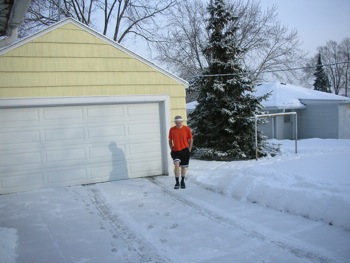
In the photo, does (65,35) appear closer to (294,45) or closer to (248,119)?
(248,119)

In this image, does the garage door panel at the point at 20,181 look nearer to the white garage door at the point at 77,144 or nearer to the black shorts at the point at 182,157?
the white garage door at the point at 77,144

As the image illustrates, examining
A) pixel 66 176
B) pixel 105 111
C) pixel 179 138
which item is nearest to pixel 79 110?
pixel 105 111

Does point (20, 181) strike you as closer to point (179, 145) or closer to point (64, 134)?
point (64, 134)

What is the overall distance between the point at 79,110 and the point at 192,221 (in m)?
4.35

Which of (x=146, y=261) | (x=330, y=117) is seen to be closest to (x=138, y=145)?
(x=146, y=261)

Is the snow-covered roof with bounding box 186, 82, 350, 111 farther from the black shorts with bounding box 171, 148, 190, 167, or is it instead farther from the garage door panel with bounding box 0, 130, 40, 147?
the garage door panel with bounding box 0, 130, 40, 147

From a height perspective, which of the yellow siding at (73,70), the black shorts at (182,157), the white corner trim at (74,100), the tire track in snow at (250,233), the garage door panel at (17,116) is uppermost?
the yellow siding at (73,70)

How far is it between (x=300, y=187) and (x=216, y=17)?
30.6 ft

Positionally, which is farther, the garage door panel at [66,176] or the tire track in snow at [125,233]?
the garage door panel at [66,176]

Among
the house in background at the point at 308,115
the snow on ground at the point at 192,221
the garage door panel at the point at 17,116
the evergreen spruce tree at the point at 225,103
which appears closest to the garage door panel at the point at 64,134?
the garage door panel at the point at 17,116

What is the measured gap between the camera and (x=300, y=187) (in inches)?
239

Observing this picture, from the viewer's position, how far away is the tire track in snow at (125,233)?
4.18 metres

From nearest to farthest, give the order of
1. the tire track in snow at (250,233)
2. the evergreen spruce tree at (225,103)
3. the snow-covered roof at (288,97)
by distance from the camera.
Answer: the tire track in snow at (250,233) → the evergreen spruce tree at (225,103) → the snow-covered roof at (288,97)

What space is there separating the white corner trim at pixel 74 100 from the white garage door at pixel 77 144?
0.18 m
